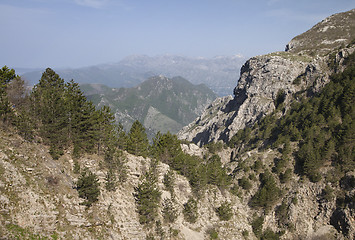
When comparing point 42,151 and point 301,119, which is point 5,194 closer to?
point 42,151

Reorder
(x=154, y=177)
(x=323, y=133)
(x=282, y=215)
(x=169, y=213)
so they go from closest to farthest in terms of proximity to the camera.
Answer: (x=169, y=213) → (x=154, y=177) → (x=282, y=215) → (x=323, y=133)

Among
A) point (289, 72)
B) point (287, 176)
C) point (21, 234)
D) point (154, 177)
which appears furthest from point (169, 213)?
point (289, 72)

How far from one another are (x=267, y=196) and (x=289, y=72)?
4303 inches

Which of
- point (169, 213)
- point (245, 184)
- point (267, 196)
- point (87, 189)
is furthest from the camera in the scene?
point (245, 184)

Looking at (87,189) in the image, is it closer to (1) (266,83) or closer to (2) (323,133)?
(2) (323,133)

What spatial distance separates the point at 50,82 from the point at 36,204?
153 ft

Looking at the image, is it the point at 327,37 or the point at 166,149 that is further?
the point at 327,37

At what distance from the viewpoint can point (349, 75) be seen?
98.9m

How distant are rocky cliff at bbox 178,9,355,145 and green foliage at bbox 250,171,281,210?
7550 cm

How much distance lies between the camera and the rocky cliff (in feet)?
423

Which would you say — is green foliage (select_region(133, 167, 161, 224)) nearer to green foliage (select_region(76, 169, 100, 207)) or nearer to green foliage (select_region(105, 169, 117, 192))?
green foliage (select_region(105, 169, 117, 192))

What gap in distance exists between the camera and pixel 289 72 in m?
147

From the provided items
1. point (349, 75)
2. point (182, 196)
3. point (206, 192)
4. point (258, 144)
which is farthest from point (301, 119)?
point (182, 196)

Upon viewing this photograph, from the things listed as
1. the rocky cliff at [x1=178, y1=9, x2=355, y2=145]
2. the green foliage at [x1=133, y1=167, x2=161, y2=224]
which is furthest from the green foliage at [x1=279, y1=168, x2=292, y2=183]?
the rocky cliff at [x1=178, y1=9, x2=355, y2=145]
